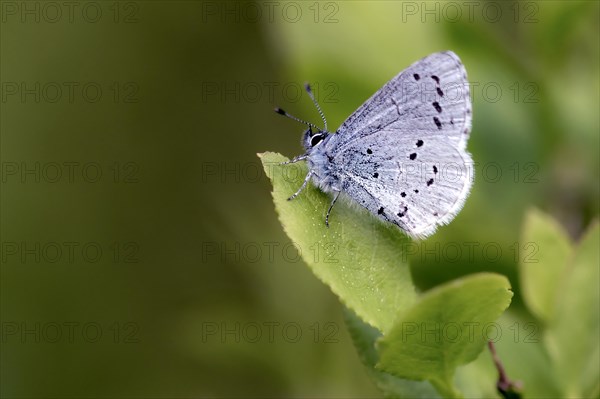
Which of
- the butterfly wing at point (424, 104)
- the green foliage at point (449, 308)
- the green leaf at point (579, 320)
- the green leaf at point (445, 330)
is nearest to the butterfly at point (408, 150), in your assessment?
the butterfly wing at point (424, 104)

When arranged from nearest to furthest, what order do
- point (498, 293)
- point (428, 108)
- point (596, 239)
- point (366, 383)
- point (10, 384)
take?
1. point (498, 293)
2. point (596, 239)
3. point (428, 108)
4. point (366, 383)
5. point (10, 384)

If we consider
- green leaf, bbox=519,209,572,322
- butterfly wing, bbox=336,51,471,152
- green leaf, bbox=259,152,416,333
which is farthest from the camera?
butterfly wing, bbox=336,51,471,152

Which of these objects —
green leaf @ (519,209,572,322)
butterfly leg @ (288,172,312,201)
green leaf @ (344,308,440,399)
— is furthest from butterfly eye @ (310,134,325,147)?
green leaf @ (344,308,440,399)

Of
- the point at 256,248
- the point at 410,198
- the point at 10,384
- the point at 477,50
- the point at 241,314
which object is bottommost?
the point at 10,384

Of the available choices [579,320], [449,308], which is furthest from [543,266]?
[449,308]

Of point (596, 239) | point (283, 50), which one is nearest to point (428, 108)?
point (283, 50)

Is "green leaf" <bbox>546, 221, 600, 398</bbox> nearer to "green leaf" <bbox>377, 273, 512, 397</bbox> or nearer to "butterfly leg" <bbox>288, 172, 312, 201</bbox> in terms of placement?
"green leaf" <bbox>377, 273, 512, 397</bbox>

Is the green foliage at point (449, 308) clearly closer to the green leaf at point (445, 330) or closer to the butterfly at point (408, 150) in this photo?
the green leaf at point (445, 330)

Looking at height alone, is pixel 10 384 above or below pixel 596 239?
below

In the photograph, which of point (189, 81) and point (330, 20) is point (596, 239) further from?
point (189, 81)
